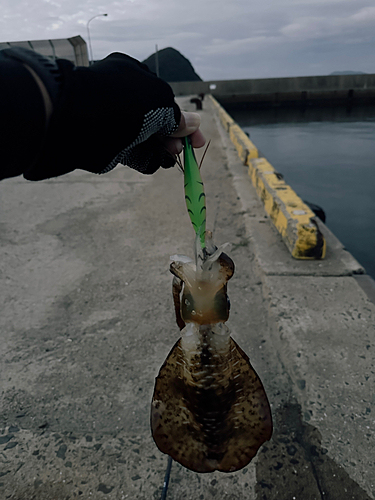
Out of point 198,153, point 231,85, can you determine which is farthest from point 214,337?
point 231,85

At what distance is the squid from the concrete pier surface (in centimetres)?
29

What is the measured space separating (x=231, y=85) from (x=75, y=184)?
76.0ft

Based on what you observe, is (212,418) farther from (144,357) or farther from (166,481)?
(144,357)

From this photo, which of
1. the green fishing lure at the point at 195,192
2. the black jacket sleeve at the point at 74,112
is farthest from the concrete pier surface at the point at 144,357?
the black jacket sleeve at the point at 74,112

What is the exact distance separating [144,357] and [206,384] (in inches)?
38.8

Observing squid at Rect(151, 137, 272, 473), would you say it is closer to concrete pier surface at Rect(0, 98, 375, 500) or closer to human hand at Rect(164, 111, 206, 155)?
human hand at Rect(164, 111, 206, 155)

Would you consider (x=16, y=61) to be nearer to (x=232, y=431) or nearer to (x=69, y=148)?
(x=69, y=148)

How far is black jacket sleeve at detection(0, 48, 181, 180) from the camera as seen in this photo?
82 centimetres

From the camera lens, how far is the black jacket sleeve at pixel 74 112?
82cm

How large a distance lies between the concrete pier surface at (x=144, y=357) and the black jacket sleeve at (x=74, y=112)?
4.29 feet

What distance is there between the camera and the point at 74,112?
875mm

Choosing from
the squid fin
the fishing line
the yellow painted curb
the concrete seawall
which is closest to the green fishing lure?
the squid fin

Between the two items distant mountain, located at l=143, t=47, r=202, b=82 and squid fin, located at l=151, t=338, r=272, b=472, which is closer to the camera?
squid fin, located at l=151, t=338, r=272, b=472

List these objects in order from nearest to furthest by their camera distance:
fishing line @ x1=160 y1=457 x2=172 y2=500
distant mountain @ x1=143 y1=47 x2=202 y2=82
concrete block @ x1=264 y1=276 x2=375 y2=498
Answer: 1. fishing line @ x1=160 y1=457 x2=172 y2=500
2. concrete block @ x1=264 y1=276 x2=375 y2=498
3. distant mountain @ x1=143 y1=47 x2=202 y2=82
